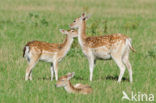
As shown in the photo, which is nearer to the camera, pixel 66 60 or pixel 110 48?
pixel 110 48

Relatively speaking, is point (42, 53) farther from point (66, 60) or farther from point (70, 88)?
point (66, 60)

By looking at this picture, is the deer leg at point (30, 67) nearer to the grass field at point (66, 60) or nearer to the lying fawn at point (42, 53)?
the lying fawn at point (42, 53)

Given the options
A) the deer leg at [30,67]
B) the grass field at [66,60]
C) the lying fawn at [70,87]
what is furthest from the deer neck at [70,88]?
the deer leg at [30,67]

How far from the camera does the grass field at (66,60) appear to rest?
33.5 feet

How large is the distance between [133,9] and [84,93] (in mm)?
23925

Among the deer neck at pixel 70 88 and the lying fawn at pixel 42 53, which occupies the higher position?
the lying fawn at pixel 42 53

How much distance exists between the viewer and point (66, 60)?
15.1 m

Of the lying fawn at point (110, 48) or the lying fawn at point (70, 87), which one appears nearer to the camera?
the lying fawn at point (70, 87)

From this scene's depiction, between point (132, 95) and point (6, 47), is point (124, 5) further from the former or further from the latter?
point (132, 95)

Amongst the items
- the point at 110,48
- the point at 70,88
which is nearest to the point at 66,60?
the point at 110,48

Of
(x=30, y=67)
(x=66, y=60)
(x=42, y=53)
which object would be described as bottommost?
(x=66, y=60)

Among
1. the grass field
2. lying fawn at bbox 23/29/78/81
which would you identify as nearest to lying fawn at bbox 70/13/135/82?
the grass field

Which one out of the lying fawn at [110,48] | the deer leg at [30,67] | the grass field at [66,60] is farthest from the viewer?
the lying fawn at [110,48]

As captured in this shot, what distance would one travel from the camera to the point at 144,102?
9.85 meters
